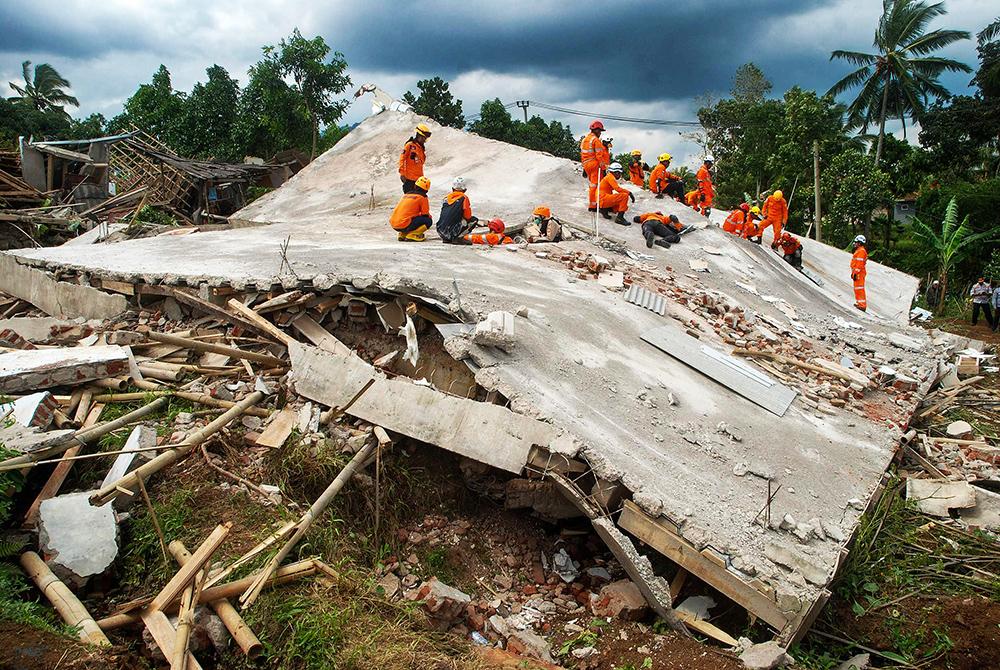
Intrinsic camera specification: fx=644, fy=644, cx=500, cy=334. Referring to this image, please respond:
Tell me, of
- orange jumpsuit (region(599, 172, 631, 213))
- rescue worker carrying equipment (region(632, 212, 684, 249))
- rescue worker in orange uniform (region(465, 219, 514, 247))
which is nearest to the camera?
rescue worker in orange uniform (region(465, 219, 514, 247))

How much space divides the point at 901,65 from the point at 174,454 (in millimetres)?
30542

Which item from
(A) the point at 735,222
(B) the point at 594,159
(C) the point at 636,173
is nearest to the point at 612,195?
(B) the point at 594,159

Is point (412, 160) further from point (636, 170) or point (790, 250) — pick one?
point (790, 250)

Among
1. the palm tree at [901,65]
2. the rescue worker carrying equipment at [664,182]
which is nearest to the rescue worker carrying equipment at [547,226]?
the rescue worker carrying equipment at [664,182]

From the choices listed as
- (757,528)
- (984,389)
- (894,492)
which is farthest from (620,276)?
(984,389)

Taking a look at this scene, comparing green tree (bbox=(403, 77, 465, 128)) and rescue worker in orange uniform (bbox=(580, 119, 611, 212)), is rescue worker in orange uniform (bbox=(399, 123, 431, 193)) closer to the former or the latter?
rescue worker in orange uniform (bbox=(580, 119, 611, 212))

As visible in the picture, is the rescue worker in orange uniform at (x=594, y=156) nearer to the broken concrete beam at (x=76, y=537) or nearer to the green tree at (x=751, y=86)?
the broken concrete beam at (x=76, y=537)

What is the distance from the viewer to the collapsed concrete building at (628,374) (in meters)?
4.50

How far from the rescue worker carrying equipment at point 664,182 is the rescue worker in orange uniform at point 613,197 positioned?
2.35 metres

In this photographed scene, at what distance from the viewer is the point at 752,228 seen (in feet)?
45.2

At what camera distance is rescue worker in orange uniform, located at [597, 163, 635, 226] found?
12.0 metres

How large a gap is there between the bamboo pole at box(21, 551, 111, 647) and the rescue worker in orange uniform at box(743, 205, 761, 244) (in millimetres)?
12850

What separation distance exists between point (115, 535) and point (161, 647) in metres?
0.88

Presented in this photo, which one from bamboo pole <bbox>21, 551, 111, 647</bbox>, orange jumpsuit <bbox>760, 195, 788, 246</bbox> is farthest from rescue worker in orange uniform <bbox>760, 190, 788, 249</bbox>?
bamboo pole <bbox>21, 551, 111, 647</bbox>
